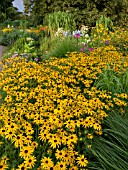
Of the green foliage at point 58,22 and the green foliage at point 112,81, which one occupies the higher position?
the green foliage at point 58,22

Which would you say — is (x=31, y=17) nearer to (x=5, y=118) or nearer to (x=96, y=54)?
(x=96, y=54)

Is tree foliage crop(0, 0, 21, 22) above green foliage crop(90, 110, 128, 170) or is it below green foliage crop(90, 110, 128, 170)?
above

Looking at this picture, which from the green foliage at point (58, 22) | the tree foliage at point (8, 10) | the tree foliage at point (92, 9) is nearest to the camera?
the green foliage at point (58, 22)

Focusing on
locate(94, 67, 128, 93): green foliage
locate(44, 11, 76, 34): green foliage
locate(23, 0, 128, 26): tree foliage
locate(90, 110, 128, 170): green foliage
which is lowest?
locate(90, 110, 128, 170): green foliage

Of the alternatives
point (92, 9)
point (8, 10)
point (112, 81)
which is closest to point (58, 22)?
point (92, 9)

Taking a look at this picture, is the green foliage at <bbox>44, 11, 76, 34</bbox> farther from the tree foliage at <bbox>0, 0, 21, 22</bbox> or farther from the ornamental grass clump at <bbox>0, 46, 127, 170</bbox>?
the tree foliage at <bbox>0, 0, 21, 22</bbox>

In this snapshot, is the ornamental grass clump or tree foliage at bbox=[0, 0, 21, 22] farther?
tree foliage at bbox=[0, 0, 21, 22]

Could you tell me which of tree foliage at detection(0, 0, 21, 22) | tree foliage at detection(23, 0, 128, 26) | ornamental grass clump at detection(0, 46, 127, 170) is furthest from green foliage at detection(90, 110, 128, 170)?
tree foliage at detection(0, 0, 21, 22)

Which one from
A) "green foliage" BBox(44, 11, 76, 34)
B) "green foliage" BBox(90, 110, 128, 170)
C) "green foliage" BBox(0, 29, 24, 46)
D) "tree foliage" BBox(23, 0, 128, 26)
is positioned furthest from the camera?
"tree foliage" BBox(23, 0, 128, 26)

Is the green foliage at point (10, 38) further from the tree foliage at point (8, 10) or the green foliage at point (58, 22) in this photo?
the tree foliage at point (8, 10)

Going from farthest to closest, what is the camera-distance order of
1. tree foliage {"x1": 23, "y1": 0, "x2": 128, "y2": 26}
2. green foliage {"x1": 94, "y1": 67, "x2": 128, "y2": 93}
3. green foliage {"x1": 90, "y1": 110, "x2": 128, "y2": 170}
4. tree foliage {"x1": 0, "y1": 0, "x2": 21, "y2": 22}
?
tree foliage {"x1": 0, "y1": 0, "x2": 21, "y2": 22} < tree foliage {"x1": 23, "y1": 0, "x2": 128, "y2": 26} < green foliage {"x1": 94, "y1": 67, "x2": 128, "y2": 93} < green foliage {"x1": 90, "y1": 110, "x2": 128, "y2": 170}

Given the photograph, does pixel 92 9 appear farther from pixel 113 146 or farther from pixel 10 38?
pixel 113 146

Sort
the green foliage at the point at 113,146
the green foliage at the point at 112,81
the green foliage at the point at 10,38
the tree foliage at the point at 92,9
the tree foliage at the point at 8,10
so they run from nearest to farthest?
the green foliage at the point at 113,146, the green foliage at the point at 112,81, the green foliage at the point at 10,38, the tree foliage at the point at 92,9, the tree foliage at the point at 8,10

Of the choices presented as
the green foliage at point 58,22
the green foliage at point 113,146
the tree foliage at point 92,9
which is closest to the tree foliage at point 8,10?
the tree foliage at point 92,9
